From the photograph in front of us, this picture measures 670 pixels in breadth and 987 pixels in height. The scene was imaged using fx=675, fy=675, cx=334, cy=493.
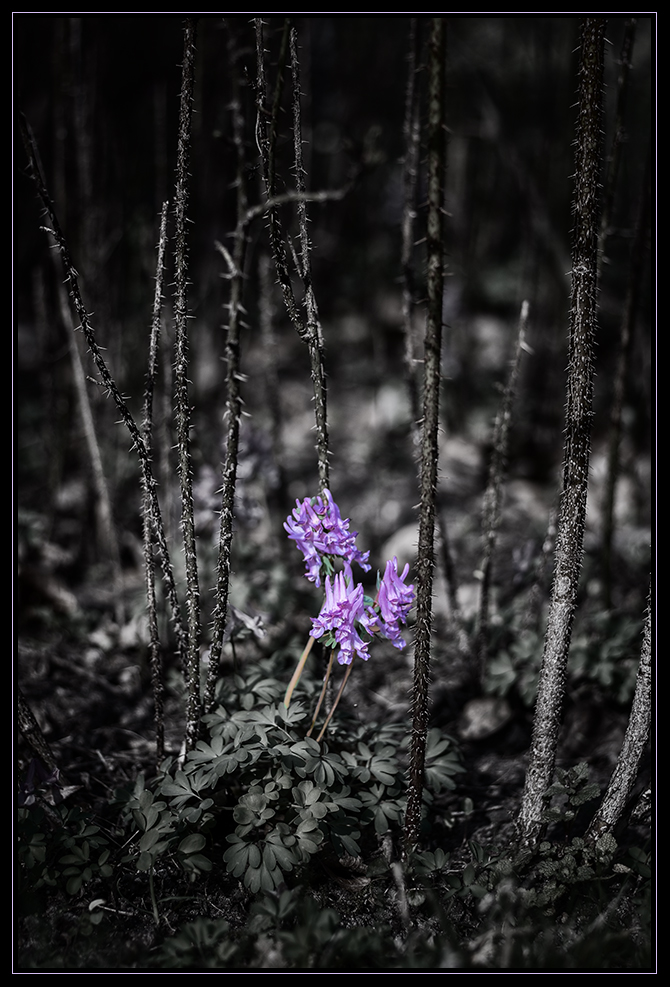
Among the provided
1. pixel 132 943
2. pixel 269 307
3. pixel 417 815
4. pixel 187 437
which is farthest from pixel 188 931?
pixel 269 307

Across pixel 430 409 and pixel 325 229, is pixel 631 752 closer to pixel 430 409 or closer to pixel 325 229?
pixel 430 409

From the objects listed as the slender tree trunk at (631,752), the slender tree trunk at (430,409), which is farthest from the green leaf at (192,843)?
the slender tree trunk at (631,752)

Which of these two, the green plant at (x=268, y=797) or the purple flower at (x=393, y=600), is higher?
the purple flower at (x=393, y=600)

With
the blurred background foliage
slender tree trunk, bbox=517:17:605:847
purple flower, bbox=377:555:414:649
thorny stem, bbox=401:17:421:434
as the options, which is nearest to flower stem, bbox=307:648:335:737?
purple flower, bbox=377:555:414:649

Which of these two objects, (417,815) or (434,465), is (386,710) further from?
(434,465)

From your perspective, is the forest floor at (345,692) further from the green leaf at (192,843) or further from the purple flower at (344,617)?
the purple flower at (344,617)

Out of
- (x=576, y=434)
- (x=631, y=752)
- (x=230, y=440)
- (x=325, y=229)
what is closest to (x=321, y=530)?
(x=230, y=440)
